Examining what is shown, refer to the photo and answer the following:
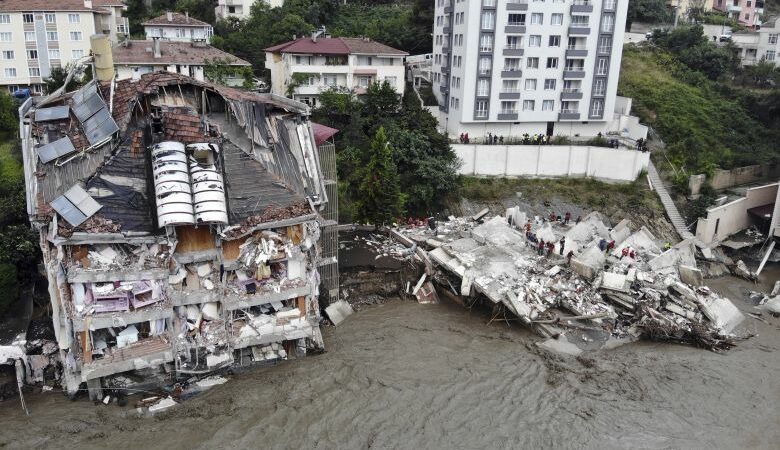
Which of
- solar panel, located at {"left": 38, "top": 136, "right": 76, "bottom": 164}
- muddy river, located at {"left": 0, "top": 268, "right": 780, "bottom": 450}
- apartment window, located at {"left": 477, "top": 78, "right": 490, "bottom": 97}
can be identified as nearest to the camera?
muddy river, located at {"left": 0, "top": 268, "right": 780, "bottom": 450}

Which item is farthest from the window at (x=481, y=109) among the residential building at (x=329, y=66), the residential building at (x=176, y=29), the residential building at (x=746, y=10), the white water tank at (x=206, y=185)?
the residential building at (x=746, y=10)

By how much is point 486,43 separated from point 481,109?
4561 millimetres

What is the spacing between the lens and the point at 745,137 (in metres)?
45.3

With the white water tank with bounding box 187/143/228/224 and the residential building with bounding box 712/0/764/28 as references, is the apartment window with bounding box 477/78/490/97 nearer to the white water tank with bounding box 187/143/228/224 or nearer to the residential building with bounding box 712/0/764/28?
the white water tank with bounding box 187/143/228/224

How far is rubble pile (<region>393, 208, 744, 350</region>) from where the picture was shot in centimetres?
2480

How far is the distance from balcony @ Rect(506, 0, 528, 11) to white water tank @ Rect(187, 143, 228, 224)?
2759cm

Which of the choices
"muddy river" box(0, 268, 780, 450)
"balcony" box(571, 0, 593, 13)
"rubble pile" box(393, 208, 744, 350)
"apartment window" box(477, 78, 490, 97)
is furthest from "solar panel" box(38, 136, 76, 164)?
"balcony" box(571, 0, 593, 13)

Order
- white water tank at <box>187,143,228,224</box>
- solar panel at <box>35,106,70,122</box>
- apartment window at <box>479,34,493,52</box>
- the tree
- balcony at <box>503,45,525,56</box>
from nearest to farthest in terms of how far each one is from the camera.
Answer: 1. white water tank at <box>187,143,228,224</box>
2. solar panel at <box>35,106,70,122</box>
3. the tree
4. apartment window at <box>479,34,493,52</box>
5. balcony at <box>503,45,525,56</box>

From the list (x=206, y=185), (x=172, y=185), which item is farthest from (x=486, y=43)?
(x=172, y=185)

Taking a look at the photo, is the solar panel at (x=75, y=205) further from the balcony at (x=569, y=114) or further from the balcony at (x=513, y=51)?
the balcony at (x=569, y=114)

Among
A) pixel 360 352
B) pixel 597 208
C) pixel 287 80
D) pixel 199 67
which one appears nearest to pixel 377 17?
pixel 287 80

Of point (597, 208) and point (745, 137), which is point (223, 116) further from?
point (745, 137)

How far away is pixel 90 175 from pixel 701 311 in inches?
996

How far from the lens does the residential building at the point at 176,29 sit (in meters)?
50.3
